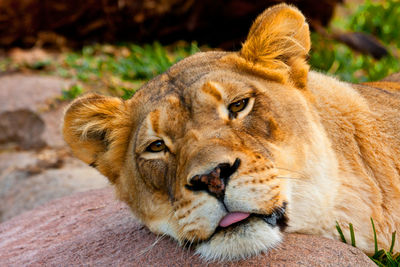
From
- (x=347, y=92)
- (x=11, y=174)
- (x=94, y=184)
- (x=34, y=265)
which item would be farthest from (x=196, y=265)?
(x=11, y=174)

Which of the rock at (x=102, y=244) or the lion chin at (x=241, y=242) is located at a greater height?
the lion chin at (x=241, y=242)

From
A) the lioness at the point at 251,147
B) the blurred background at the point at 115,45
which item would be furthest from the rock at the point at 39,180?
the lioness at the point at 251,147

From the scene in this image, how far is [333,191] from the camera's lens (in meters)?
2.86

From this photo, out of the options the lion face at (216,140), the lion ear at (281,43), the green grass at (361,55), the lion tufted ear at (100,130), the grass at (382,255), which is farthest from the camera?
the green grass at (361,55)

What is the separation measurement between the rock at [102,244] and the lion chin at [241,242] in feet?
0.18

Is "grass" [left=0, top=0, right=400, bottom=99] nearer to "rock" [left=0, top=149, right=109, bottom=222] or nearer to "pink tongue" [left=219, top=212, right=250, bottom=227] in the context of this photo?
"rock" [left=0, top=149, right=109, bottom=222]

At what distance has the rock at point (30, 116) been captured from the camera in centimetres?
697

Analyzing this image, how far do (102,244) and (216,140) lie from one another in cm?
111

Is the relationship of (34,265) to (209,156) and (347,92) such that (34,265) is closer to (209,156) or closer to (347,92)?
(209,156)

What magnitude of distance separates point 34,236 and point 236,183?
6.74ft

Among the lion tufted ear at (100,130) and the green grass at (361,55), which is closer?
the lion tufted ear at (100,130)

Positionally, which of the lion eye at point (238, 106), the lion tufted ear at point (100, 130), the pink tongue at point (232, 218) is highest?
the lion eye at point (238, 106)

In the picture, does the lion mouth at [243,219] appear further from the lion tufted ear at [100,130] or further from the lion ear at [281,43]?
the lion tufted ear at [100,130]

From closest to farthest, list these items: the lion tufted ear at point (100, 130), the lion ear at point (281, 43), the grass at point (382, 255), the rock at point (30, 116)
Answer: the grass at point (382, 255)
the lion ear at point (281, 43)
the lion tufted ear at point (100, 130)
the rock at point (30, 116)
